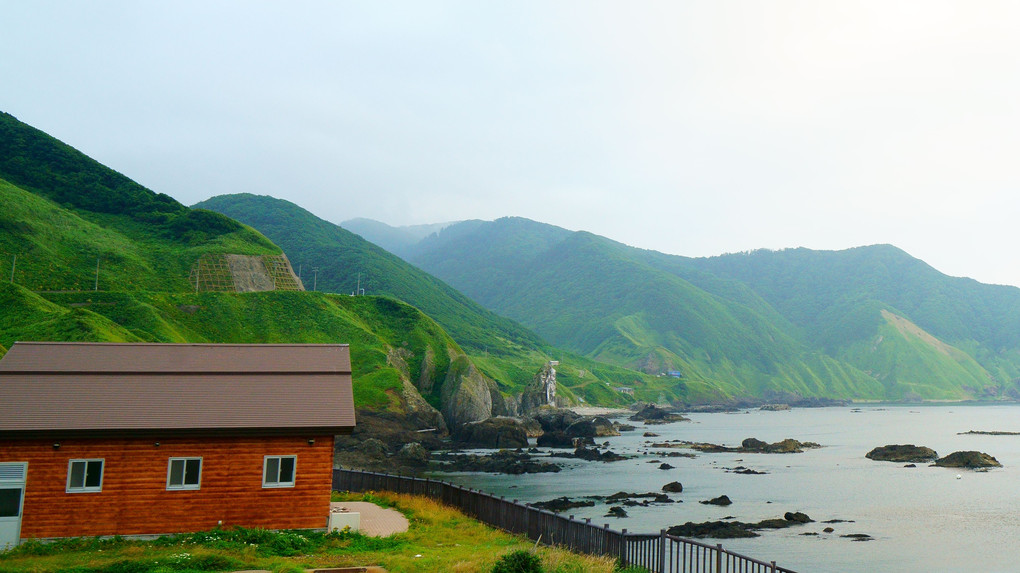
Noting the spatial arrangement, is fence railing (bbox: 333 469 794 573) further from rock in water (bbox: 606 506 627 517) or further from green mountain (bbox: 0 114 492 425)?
green mountain (bbox: 0 114 492 425)

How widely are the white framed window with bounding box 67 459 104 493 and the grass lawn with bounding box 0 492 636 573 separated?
1520mm

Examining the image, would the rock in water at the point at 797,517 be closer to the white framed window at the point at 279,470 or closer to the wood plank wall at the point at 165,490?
the wood plank wall at the point at 165,490

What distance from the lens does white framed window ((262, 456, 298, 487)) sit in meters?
23.4

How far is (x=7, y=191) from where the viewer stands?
11281 centimetres

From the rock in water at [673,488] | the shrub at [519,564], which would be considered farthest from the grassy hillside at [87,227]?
the shrub at [519,564]

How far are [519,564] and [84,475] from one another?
1485cm

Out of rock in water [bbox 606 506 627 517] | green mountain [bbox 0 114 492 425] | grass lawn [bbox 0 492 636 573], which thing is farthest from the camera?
green mountain [bbox 0 114 492 425]

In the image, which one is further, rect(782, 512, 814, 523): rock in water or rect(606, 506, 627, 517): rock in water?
rect(782, 512, 814, 523): rock in water

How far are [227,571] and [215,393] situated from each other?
770 cm

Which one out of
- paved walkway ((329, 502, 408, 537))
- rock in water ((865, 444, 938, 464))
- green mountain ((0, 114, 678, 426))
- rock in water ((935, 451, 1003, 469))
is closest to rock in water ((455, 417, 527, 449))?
green mountain ((0, 114, 678, 426))

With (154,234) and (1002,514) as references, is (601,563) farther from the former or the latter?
(154,234)

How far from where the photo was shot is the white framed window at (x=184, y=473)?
22703mm

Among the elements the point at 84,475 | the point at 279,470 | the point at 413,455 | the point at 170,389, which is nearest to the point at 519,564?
the point at 279,470

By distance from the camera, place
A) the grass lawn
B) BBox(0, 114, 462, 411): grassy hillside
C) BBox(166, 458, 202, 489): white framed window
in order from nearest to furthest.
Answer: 1. the grass lawn
2. BBox(166, 458, 202, 489): white framed window
3. BBox(0, 114, 462, 411): grassy hillside
